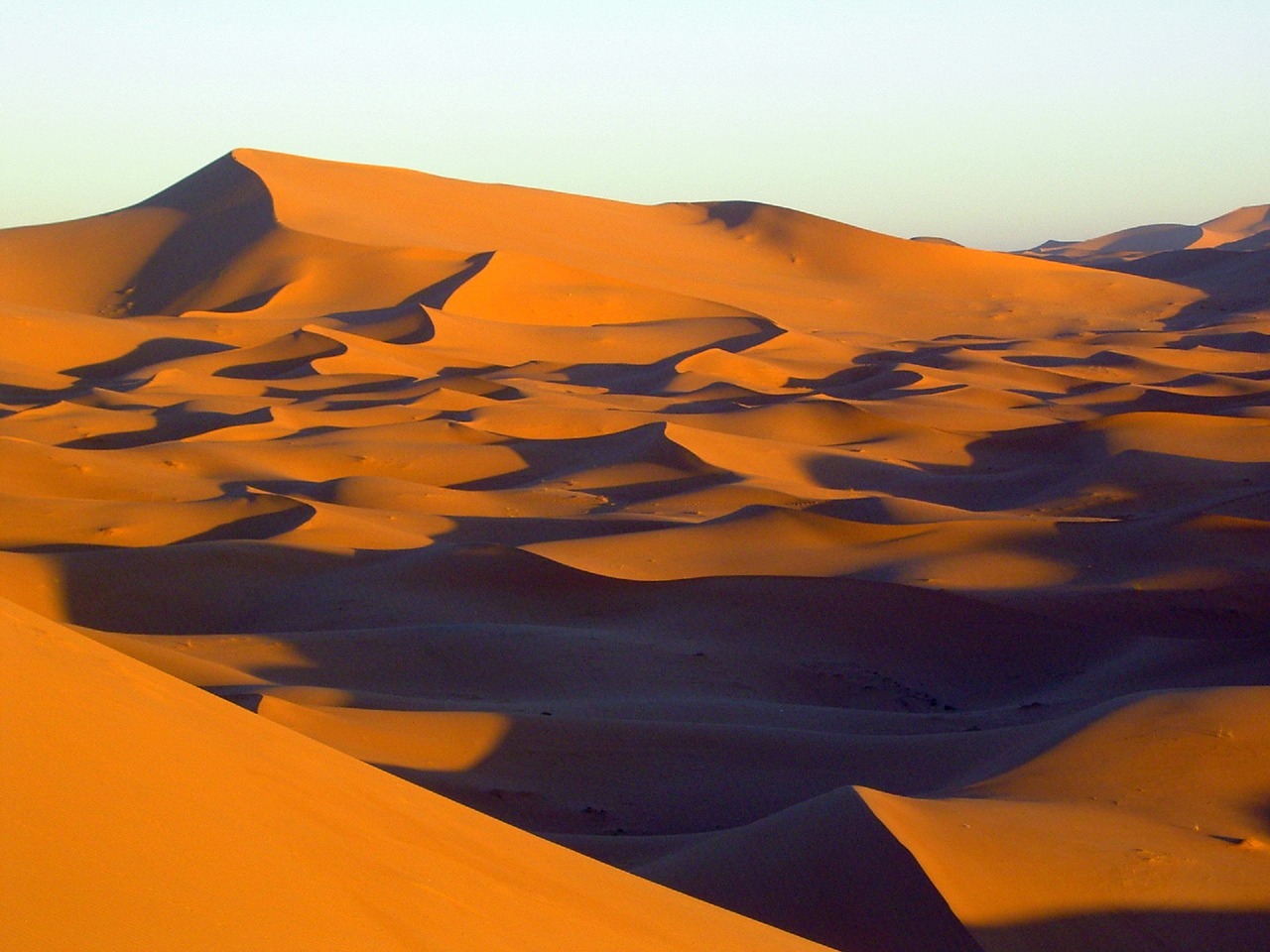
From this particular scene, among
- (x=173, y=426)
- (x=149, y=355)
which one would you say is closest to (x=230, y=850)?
(x=173, y=426)

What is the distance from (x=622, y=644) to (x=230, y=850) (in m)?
5.43

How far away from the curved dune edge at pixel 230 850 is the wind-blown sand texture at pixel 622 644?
0.4 inches

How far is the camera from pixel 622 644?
297 inches

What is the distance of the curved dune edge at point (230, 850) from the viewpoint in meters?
1.85

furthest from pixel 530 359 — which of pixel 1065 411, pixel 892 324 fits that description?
pixel 892 324

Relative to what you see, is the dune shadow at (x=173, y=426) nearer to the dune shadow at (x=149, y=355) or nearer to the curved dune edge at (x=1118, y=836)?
the dune shadow at (x=149, y=355)

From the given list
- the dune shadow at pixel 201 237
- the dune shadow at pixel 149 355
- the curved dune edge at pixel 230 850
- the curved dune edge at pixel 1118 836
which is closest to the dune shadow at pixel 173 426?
the dune shadow at pixel 149 355

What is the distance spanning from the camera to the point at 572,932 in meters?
2.56

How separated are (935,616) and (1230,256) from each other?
35.0m

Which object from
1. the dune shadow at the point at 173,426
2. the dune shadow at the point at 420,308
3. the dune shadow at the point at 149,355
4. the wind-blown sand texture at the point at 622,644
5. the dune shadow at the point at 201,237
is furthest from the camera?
the dune shadow at the point at 201,237

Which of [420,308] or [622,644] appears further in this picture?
[420,308]

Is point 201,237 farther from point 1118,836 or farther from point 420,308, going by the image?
point 1118,836

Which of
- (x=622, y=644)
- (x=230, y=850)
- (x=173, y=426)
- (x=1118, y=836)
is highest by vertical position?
(x=230, y=850)

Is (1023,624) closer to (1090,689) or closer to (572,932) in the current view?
(1090,689)
